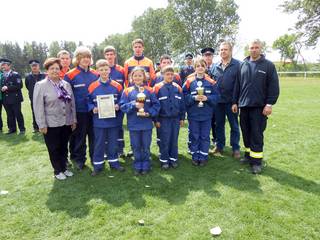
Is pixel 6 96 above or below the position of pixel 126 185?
above

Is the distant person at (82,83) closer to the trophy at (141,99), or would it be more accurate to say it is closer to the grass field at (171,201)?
the grass field at (171,201)

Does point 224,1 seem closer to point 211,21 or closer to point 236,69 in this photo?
point 211,21

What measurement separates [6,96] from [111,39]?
81.9 meters

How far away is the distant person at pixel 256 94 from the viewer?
5.38 metres

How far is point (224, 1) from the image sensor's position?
146ft

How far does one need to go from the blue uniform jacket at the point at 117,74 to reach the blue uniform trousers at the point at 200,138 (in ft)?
6.12

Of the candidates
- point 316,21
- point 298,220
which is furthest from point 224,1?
point 298,220

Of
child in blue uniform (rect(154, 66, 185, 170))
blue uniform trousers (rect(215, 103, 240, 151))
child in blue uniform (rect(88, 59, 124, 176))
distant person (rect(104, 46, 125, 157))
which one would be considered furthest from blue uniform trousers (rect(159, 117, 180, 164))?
blue uniform trousers (rect(215, 103, 240, 151))

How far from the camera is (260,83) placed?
541 centimetres

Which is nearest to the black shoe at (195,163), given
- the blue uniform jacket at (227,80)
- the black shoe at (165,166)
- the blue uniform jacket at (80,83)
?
the black shoe at (165,166)

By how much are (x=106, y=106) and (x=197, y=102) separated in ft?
6.04

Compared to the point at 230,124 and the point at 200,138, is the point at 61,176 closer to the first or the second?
the point at 200,138

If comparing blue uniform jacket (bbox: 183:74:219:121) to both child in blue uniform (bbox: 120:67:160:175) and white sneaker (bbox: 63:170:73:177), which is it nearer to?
child in blue uniform (bbox: 120:67:160:175)

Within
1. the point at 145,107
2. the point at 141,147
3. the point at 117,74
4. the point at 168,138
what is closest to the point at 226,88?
the point at 168,138
